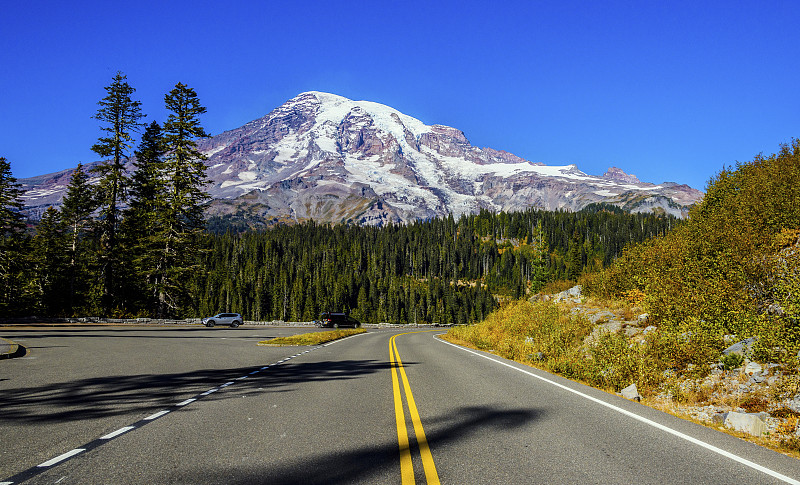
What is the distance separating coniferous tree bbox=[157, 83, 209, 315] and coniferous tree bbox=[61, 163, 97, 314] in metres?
8.68

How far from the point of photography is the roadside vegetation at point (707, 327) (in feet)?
28.2

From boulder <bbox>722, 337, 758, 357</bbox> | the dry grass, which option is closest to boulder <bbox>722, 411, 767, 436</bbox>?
the dry grass

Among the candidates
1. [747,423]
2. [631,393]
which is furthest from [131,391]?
[747,423]

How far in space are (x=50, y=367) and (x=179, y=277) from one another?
28.7 m

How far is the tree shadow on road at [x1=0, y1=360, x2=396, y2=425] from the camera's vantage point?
22.6 feet

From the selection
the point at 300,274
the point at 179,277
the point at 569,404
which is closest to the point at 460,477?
the point at 569,404

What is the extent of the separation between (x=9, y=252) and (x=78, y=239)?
5.94 metres

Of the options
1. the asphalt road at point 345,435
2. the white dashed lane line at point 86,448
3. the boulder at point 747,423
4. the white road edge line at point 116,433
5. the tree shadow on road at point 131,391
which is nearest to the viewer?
the white dashed lane line at point 86,448

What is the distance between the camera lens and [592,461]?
4.88m

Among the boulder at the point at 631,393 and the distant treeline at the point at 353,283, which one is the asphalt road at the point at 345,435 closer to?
the boulder at the point at 631,393

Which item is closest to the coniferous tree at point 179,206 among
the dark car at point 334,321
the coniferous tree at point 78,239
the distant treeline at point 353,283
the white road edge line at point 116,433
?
the coniferous tree at point 78,239

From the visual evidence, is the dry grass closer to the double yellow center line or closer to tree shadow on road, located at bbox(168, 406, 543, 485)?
the double yellow center line

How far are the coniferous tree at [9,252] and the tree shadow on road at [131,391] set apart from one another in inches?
1662

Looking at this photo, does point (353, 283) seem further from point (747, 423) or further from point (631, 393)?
point (747, 423)
